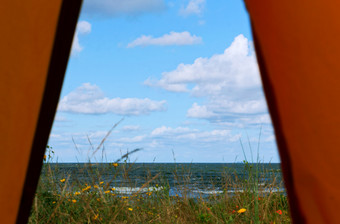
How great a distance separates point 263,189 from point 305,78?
8.49 ft

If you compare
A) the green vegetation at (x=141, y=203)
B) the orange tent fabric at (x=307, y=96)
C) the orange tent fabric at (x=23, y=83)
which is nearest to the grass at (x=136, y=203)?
the green vegetation at (x=141, y=203)

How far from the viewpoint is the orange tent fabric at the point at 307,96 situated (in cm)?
100

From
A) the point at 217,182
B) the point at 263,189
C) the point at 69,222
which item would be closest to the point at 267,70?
the point at 69,222

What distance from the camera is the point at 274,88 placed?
1062mm

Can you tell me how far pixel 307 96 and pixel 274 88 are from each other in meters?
0.09

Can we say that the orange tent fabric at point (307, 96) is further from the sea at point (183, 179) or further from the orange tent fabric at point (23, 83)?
the sea at point (183, 179)

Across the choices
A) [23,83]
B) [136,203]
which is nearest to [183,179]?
[136,203]

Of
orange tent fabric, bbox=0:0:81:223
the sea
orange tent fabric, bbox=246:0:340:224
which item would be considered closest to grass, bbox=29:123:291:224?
the sea

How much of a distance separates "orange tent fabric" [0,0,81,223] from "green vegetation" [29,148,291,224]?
4.51ft

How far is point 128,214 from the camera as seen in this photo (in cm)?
295

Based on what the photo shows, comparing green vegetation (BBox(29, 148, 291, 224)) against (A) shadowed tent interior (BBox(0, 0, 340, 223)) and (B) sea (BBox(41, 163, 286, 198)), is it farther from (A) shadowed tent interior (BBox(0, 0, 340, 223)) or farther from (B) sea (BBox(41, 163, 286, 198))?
(A) shadowed tent interior (BBox(0, 0, 340, 223))

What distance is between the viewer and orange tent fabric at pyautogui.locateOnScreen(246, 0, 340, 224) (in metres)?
1.00

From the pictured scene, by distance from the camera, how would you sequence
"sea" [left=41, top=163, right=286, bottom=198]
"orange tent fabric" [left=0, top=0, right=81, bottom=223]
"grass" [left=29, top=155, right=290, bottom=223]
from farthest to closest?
"sea" [left=41, top=163, right=286, bottom=198], "grass" [left=29, top=155, right=290, bottom=223], "orange tent fabric" [left=0, top=0, right=81, bottom=223]

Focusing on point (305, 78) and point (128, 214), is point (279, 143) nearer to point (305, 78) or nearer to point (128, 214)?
point (305, 78)
